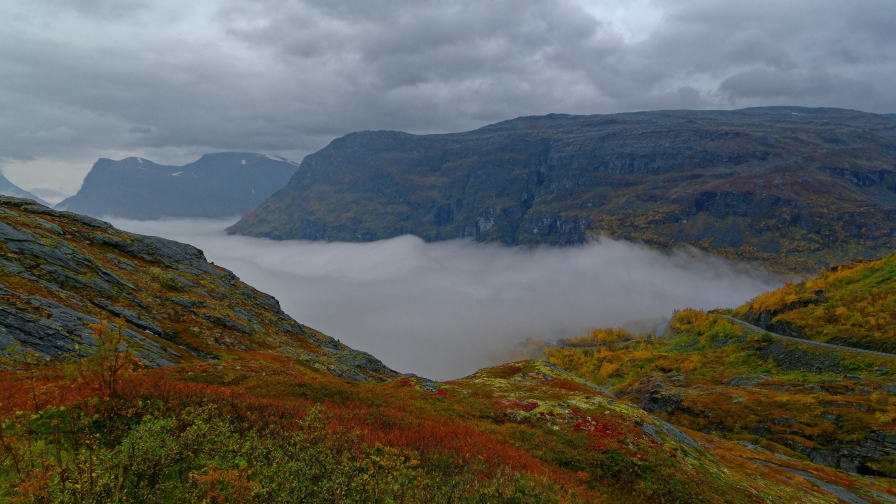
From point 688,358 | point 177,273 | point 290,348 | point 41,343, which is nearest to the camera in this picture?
point 41,343

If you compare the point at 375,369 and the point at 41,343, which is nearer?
the point at 41,343

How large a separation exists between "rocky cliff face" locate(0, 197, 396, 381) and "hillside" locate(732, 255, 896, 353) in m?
109

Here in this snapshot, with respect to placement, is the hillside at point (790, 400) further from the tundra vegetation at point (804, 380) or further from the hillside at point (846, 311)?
the hillside at point (846, 311)

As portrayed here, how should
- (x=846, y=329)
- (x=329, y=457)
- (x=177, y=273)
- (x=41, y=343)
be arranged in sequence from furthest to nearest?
(x=846, y=329)
(x=177, y=273)
(x=41, y=343)
(x=329, y=457)

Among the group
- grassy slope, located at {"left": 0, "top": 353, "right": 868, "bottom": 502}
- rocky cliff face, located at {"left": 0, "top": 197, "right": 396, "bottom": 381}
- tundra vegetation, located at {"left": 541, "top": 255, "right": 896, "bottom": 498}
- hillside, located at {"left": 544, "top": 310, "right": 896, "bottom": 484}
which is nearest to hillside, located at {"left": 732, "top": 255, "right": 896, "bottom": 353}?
tundra vegetation, located at {"left": 541, "top": 255, "right": 896, "bottom": 498}

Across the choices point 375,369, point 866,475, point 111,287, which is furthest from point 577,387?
point 111,287

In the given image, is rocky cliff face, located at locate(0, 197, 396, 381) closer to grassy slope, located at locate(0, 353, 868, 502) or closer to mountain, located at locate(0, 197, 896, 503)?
mountain, located at locate(0, 197, 896, 503)

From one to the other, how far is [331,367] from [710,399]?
69.9 metres

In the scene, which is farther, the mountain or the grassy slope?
the mountain

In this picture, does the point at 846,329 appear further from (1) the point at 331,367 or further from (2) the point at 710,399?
(1) the point at 331,367

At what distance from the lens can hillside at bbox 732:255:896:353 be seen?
89125 mm

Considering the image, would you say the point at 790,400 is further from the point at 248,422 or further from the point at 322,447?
the point at 248,422

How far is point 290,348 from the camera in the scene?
177ft

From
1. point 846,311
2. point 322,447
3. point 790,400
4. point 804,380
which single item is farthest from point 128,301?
point 846,311
